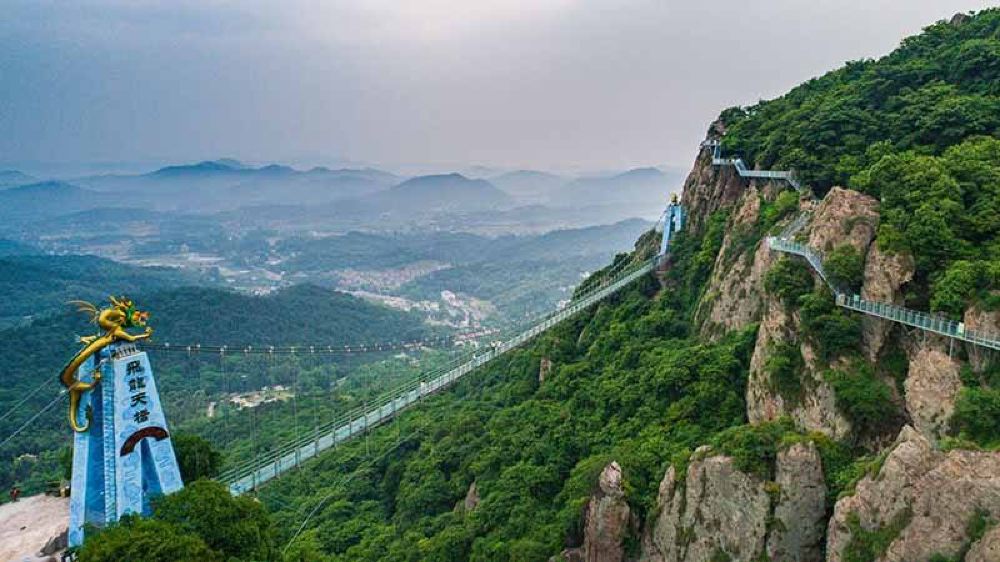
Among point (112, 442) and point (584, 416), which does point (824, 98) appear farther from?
point (112, 442)

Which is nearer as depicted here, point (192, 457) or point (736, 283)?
point (192, 457)

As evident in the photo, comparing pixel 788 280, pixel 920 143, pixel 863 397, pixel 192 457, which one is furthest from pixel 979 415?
pixel 192 457

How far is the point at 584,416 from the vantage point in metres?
26.4

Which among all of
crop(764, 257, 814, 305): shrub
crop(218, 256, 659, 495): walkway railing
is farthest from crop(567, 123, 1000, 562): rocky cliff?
crop(218, 256, 659, 495): walkway railing

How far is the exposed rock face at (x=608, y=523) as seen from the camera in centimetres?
1881

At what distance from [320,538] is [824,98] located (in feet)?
99.6

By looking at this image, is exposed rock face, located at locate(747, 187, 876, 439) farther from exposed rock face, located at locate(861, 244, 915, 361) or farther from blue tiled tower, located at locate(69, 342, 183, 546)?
blue tiled tower, located at locate(69, 342, 183, 546)

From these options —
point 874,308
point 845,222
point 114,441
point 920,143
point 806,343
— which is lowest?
point 114,441

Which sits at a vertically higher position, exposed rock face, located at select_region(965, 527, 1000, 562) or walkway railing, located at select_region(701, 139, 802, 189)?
walkway railing, located at select_region(701, 139, 802, 189)

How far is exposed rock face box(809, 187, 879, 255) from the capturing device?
1894 centimetres

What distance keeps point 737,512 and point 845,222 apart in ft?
30.9

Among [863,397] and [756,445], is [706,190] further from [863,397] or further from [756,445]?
[756,445]

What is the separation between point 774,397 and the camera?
18.9 metres

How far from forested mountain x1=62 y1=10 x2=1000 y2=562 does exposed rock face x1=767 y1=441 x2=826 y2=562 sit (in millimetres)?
44
